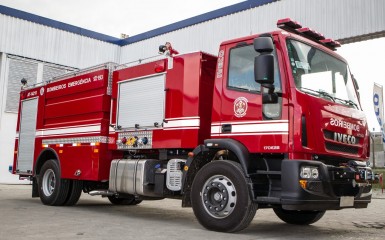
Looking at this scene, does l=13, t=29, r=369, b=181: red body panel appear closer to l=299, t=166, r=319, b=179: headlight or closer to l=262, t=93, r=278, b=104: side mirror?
l=262, t=93, r=278, b=104: side mirror

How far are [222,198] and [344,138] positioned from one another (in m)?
1.92

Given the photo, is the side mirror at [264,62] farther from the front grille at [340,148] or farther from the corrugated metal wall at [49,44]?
the corrugated metal wall at [49,44]

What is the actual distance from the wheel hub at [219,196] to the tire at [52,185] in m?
4.44

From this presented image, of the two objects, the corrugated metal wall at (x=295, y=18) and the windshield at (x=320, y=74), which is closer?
the windshield at (x=320, y=74)

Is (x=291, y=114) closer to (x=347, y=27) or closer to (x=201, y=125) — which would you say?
(x=201, y=125)

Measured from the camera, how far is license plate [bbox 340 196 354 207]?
581 cm

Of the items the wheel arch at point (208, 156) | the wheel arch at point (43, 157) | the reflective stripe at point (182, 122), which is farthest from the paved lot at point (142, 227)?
the reflective stripe at point (182, 122)

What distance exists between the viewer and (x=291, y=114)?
5.72 m

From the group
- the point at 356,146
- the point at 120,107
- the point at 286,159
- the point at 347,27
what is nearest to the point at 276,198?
the point at 286,159

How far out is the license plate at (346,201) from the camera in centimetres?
581

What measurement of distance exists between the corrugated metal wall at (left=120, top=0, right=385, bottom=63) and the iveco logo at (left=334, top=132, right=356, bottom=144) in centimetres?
606

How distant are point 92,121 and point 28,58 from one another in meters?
11.3

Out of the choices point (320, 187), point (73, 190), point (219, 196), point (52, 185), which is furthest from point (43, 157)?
point (320, 187)

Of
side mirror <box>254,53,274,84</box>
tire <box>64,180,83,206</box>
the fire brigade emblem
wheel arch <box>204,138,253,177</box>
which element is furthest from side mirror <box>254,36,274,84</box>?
tire <box>64,180,83,206</box>
